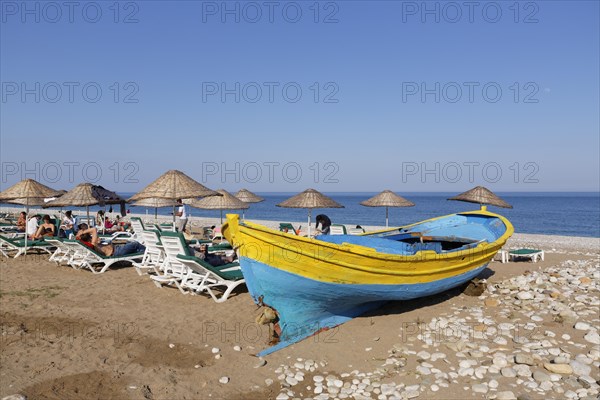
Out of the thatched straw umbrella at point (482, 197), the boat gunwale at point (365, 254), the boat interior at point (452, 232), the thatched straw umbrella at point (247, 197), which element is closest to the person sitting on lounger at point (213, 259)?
the boat gunwale at point (365, 254)

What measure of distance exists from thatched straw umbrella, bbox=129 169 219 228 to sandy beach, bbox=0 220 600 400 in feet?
8.21

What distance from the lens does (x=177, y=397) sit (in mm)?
4672

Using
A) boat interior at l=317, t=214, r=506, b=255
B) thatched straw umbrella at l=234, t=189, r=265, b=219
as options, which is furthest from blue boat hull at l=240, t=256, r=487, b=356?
thatched straw umbrella at l=234, t=189, r=265, b=219

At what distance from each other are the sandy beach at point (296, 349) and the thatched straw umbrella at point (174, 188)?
2.50 meters

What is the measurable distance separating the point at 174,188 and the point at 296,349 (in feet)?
19.5

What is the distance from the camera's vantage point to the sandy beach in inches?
190

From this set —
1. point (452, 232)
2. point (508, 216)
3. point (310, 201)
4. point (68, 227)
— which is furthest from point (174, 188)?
point (508, 216)

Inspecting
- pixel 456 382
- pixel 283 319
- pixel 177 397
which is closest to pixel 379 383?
pixel 456 382

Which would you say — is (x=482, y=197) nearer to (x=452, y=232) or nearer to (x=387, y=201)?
(x=452, y=232)

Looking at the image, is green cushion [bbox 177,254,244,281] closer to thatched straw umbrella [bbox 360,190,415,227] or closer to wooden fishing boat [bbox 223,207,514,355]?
wooden fishing boat [bbox 223,207,514,355]

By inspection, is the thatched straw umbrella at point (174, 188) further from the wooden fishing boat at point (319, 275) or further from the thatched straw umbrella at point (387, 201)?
the thatched straw umbrella at point (387, 201)

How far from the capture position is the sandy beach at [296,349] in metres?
4.84

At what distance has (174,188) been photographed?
10.5 meters

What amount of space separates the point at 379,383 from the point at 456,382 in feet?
3.00
